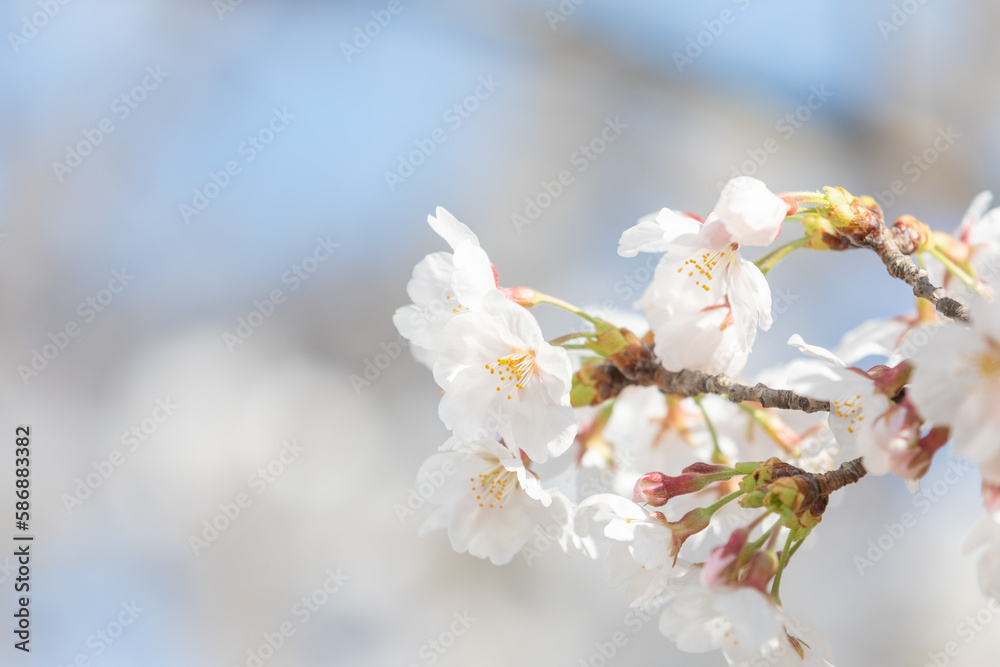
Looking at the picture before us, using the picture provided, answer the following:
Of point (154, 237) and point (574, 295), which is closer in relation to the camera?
point (154, 237)

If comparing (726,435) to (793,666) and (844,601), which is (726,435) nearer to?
(793,666)

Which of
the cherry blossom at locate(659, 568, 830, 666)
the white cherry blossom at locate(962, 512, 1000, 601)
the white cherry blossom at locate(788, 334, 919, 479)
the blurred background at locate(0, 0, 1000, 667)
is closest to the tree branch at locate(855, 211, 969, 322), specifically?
the white cherry blossom at locate(788, 334, 919, 479)

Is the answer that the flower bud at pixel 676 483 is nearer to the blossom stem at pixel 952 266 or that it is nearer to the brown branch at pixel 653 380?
the brown branch at pixel 653 380

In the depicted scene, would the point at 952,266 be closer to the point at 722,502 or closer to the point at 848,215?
the point at 848,215

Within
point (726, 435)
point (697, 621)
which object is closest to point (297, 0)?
point (726, 435)

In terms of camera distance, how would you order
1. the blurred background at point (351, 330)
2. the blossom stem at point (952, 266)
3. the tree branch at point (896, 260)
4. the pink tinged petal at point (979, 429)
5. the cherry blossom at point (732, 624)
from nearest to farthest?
the pink tinged petal at point (979, 429)
the cherry blossom at point (732, 624)
the tree branch at point (896, 260)
the blossom stem at point (952, 266)
the blurred background at point (351, 330)

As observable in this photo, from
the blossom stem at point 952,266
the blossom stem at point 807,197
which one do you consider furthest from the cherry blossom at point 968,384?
the blossom stem at point 952,266

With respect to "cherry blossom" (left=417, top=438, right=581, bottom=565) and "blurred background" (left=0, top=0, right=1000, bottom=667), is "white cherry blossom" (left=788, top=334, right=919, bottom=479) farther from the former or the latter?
"blurred background" (left=0, top=0, right=1000, bottom=667)

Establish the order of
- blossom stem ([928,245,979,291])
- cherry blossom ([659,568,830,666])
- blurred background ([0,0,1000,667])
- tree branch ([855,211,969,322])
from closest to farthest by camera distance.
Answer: cherry blossom ([659,568,830,666]), tree branch ([855,211,969,322]), blossom stem ([928,245,979,291]), blurred background ([0,0,1000,667])

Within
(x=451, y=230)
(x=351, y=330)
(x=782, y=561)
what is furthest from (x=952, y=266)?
(x=351, y=330)
